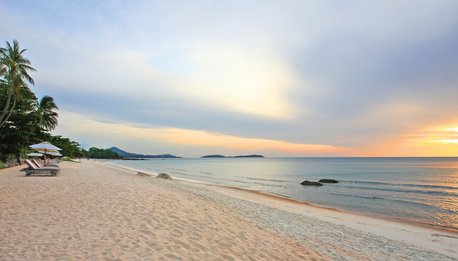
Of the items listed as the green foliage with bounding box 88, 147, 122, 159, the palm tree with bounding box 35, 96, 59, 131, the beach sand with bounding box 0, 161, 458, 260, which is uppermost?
the palm tree with bounding box 35, 96, 59, 131

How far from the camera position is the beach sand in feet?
16.6

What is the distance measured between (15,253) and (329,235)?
323 inches

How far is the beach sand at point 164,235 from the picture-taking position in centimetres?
506

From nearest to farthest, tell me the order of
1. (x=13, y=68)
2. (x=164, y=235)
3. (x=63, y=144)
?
(x=164, y=235), (x=13, y=68), (x=63, y=144)

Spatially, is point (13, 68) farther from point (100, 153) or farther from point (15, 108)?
point (100, 153)

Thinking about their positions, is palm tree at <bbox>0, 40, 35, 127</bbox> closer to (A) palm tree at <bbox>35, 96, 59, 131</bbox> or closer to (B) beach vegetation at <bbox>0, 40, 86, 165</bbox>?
(B) beach vegetation at <bbox>0, 40, 86, 165</bbox>

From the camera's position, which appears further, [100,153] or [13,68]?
[100,153]

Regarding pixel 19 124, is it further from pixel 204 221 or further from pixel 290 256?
pixel 290 256

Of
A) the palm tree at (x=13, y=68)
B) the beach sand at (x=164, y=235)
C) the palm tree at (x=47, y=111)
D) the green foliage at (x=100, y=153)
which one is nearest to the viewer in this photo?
the beach sand at (x=164, y=235)

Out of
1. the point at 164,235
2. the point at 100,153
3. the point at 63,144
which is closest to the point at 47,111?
the point at 63,144

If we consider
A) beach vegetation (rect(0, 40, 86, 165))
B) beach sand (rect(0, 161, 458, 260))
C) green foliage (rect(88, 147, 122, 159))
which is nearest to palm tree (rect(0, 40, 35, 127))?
beach vegetation (rect(0, 40, 86, 165))

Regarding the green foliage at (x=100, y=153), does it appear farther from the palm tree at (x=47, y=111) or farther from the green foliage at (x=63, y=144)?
the palm tree at (x=47, y=111)

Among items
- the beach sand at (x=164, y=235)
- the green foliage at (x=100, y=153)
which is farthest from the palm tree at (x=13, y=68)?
the green foliage at (x=100, y=153)

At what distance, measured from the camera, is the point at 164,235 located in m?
6.04
